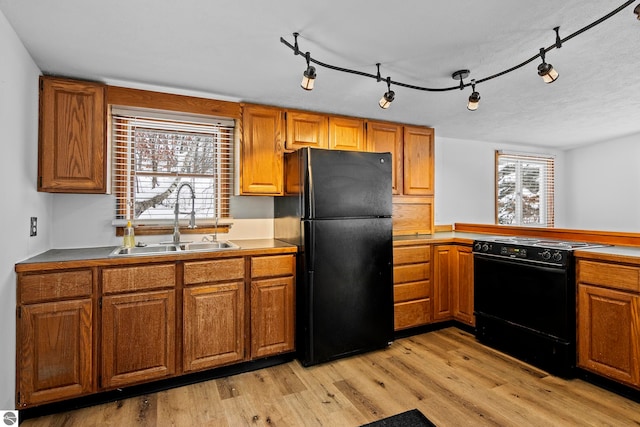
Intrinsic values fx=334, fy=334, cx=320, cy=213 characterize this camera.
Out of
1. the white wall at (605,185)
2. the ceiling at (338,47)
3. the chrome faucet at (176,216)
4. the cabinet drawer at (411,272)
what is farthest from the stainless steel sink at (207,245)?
the white wall at (605,185)

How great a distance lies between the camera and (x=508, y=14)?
1.68m

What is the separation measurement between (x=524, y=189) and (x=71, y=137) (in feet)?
18.0

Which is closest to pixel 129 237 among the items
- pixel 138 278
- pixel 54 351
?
pixel 138 278

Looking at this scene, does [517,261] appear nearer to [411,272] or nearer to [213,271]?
[411,272]

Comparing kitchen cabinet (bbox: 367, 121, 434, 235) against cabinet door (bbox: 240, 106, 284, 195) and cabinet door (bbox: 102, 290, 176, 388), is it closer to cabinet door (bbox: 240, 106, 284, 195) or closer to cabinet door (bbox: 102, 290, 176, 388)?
cabinet door (bbox: 240, 106, 284, 195)

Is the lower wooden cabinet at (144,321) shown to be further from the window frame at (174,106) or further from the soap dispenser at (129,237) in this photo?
the window frame at (174,106)

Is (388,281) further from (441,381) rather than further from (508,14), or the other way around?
(508,14)

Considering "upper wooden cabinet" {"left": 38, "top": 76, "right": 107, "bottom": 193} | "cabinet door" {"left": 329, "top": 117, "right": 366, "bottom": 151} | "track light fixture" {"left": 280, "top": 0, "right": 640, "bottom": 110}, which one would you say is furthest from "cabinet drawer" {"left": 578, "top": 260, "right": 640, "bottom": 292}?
"upper wooden cabinet" {"left": 38, "top": 76, "right": 107, "bottom": 193}

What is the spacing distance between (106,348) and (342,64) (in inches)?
94.7

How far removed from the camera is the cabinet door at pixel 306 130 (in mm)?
3107

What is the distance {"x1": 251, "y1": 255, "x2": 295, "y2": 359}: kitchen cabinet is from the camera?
2.56 metres

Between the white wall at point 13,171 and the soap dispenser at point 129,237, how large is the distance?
21.1 inches

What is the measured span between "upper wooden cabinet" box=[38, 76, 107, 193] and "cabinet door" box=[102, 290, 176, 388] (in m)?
0.87

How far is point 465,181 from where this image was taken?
176 inches
